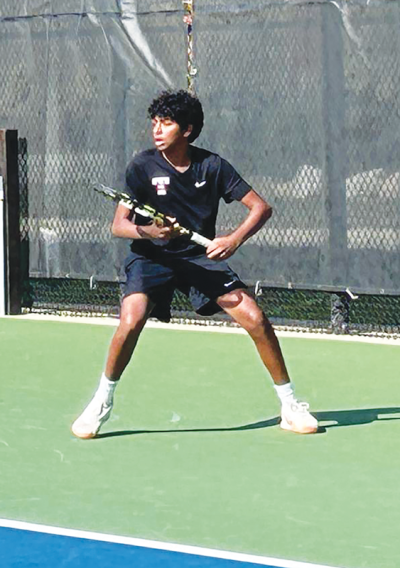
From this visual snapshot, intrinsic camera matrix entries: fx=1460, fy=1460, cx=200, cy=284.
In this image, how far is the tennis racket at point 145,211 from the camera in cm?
652

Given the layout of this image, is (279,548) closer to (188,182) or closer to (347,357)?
(188,182)

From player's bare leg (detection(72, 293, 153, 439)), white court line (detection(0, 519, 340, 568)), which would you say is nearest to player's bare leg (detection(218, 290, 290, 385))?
player's bare leg (detection(72, 293, 153, 439))

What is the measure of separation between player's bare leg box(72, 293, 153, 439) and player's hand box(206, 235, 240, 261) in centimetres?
42

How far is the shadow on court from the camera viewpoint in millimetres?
6953

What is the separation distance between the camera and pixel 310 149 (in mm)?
9875

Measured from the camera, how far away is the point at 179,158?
6859mm

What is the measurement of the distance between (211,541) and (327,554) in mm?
416

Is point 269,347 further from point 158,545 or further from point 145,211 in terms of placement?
point 158,545

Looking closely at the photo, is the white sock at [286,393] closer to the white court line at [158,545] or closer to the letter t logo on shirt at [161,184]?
the letter t logo on shirt at [161,184]

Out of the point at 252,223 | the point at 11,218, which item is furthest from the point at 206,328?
the point at 252,223

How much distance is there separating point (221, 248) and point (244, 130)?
362 cm

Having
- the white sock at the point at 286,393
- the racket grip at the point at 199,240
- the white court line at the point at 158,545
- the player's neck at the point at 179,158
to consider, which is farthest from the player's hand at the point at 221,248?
the white court line at the point at 158,545

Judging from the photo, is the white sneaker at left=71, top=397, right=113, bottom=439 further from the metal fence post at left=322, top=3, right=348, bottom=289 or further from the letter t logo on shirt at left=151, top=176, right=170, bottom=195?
the metal fence post at left=322, top=3, right=348, bottom=289

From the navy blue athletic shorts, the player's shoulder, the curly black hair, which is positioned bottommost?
the navy blue athletic shorts
